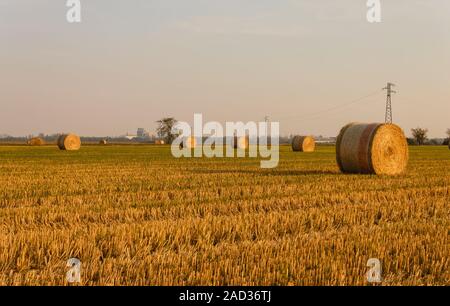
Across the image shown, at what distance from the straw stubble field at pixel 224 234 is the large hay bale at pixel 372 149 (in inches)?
172

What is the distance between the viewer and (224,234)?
746 cm

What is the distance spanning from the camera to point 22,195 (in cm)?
1180

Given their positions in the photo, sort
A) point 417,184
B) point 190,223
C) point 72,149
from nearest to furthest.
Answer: point 190,223 → point 417,184 → point 72,149

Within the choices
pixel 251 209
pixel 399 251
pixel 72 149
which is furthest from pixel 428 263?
pixel 72 149

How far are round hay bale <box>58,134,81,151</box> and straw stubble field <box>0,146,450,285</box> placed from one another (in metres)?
35.5

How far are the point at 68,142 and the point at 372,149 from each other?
117ft

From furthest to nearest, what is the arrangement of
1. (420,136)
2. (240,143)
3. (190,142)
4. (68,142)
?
(420,136) → (190,142) → (240,143) → (68,142)

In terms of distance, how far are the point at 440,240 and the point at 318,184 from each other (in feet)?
22.8

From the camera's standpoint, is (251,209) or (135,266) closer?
(135,266)

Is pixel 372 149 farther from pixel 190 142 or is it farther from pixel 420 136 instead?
pixel 420 136

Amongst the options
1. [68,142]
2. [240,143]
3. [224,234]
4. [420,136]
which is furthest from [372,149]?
[420,136]

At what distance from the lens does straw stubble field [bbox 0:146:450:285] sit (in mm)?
5340

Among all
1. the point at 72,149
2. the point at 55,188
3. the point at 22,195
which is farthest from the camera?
the point at 72,149

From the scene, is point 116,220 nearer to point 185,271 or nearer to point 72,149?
point 185,271
